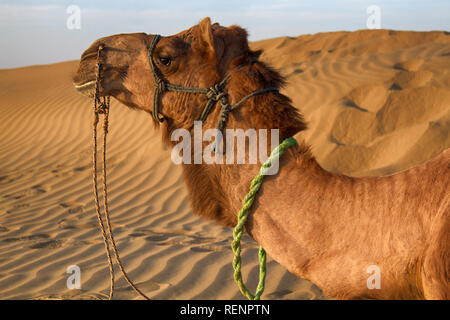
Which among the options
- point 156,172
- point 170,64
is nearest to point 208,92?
point 170,64

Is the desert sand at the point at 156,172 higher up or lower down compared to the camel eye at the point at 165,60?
lower down

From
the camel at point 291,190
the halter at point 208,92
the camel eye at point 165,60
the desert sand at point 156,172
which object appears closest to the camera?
the camel at point 291,190

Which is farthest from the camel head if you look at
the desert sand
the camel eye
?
the desert sand

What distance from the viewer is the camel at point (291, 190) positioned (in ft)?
6.31

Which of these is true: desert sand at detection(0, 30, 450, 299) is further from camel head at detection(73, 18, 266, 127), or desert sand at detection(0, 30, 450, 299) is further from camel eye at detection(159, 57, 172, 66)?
camel eye at detection(159, 57, 172, 66)

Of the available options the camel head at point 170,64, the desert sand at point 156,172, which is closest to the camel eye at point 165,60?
the camel head at point 170,64

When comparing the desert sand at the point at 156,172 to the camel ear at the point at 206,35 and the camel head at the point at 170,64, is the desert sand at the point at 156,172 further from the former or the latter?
the camel ear at the point at 206,35

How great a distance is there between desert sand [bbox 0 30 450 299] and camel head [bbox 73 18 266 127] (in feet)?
1.87

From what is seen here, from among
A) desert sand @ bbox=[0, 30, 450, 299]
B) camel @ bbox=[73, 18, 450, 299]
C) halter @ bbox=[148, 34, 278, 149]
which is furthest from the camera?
desert sand @ bbox=[0, 30, 450, 299]

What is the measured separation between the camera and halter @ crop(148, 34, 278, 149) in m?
2.21

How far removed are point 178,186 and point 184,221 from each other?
66.1 inches

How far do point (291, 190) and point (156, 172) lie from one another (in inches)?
267

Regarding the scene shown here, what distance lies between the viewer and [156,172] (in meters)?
8.74

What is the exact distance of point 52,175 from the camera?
8859 mm
